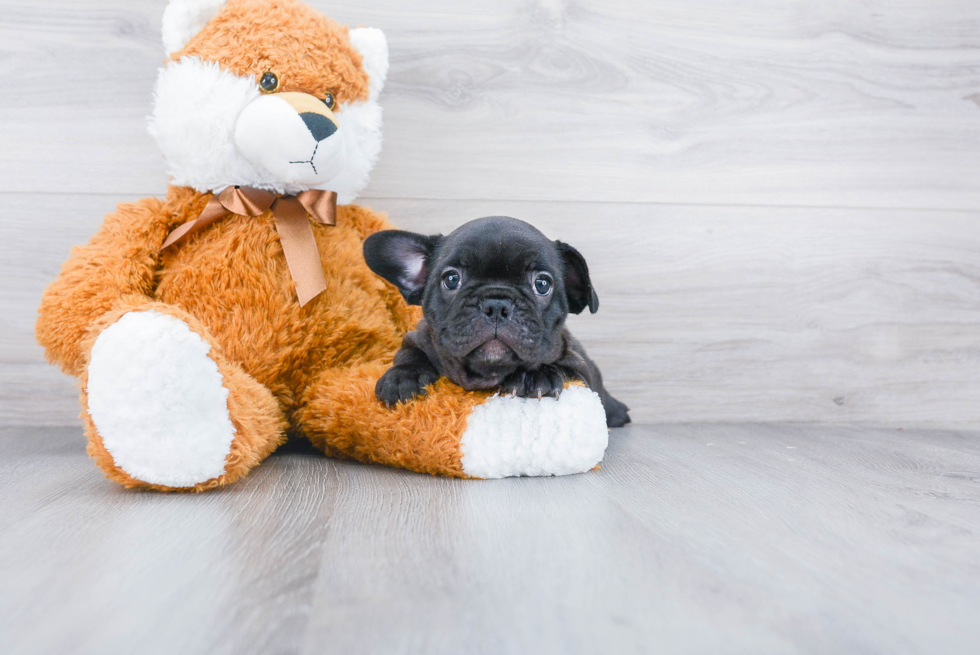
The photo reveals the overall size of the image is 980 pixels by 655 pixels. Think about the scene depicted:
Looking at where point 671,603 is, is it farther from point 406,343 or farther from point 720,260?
point 720,260

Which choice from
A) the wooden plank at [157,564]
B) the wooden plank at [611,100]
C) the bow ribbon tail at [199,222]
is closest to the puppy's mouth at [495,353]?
the wooden plank at [157,564]

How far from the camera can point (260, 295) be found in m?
1.04

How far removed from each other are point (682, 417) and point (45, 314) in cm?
124

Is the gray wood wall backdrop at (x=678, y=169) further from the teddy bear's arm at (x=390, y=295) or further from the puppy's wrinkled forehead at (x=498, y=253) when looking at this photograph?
the puppy's wrinkled forehead at (x=498, y=253)

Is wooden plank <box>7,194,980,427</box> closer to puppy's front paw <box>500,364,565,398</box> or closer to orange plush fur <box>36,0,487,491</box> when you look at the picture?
orange plush fur <box>36,0,487,491</box>

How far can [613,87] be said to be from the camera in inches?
58.0

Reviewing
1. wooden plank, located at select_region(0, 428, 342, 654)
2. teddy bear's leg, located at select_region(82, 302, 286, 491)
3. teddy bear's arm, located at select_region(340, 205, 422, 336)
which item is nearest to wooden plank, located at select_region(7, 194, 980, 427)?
teddy bear's arm, located at select_region(340, 205, 422, 336)

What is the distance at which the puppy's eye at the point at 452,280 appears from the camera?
0.98 meters

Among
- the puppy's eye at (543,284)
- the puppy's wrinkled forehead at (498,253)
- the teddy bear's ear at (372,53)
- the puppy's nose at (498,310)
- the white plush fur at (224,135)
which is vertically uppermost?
the teddy bear's ear at (372,53)

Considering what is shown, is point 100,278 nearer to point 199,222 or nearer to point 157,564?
point 199,222

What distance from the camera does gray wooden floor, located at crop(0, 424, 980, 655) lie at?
1.66 feet

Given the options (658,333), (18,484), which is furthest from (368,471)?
(658,333)

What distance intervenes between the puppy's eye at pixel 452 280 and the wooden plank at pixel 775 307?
1.56 feet

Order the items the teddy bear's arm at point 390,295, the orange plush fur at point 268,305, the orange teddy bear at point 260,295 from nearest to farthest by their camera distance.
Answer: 1. the orange teddy bear at point 260,295
2. the orange plush fur at point 268,305
3. the teddy bear's arm at point 390,295
